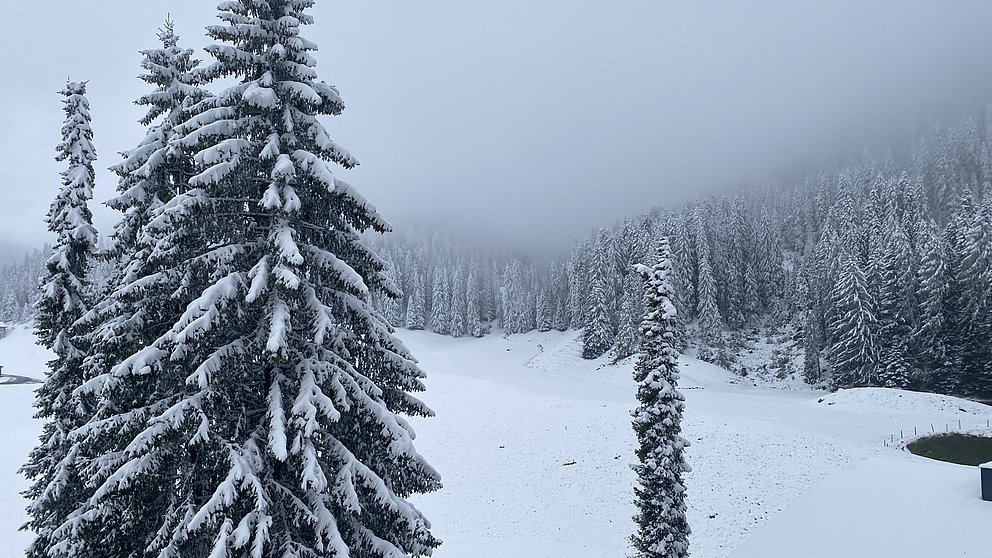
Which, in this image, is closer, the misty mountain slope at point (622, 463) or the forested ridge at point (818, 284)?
the misty mountain slope at point (622, 463)

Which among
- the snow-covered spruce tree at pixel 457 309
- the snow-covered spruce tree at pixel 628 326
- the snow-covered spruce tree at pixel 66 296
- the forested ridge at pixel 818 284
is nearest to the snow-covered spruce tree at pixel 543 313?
the forested ridge at pixel 818 284

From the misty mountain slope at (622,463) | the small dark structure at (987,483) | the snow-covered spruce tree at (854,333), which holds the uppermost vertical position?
the snow-covered spruce tree at (854,333)

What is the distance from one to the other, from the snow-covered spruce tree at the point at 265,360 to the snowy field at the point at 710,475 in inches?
721

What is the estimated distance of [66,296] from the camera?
1455 cm

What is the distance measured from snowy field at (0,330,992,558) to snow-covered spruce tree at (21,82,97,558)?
1552 centimetres

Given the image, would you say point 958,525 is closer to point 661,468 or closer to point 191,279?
point 661,468

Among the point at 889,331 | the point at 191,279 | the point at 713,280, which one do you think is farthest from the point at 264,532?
the point at 713,280

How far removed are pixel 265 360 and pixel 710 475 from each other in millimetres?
26757

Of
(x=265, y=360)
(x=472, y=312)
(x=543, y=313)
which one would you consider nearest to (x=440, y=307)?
(x=472, y=312)

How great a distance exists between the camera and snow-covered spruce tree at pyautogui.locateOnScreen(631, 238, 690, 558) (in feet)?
52.9

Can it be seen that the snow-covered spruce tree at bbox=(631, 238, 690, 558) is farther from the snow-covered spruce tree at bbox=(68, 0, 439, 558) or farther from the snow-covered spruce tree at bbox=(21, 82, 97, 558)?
the snow-covered spruce tree at bbox=(21, 82, 97, 558)

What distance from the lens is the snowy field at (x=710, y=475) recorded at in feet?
66.0

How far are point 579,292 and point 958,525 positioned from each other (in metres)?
73.7

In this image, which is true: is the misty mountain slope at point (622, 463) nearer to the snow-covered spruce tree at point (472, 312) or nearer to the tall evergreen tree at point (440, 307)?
the tall evergreen tree at point (440, 307)
